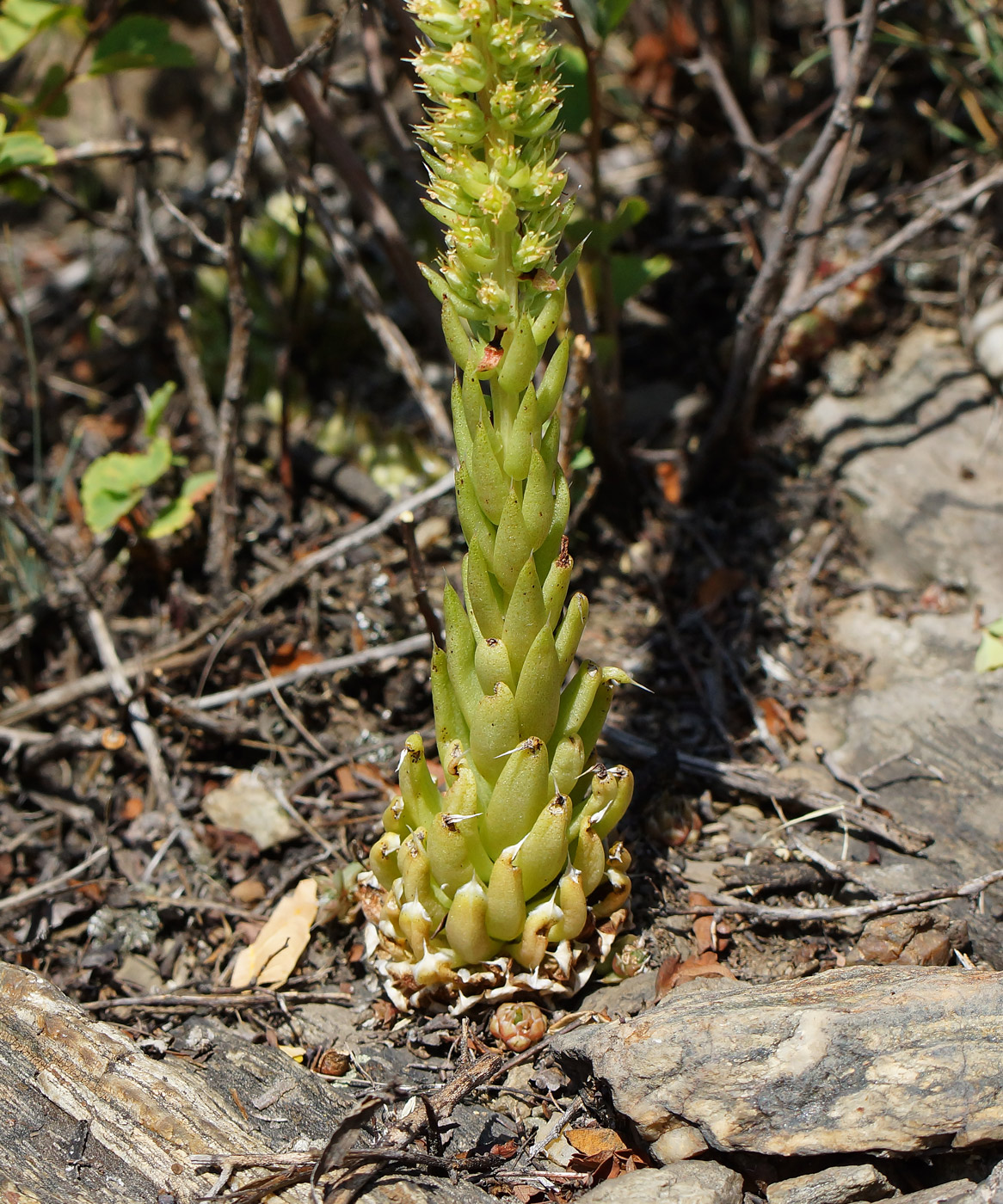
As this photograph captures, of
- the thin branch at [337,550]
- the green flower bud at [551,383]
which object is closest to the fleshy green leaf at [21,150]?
the thin branch at [337,550]

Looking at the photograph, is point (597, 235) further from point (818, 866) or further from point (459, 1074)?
point (459, 1074)

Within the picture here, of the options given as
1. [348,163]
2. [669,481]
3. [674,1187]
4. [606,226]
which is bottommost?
[674,1187]

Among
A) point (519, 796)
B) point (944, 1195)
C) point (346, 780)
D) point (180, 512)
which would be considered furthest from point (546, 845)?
point (180, 512)

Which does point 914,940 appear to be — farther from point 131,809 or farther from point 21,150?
point 21,150

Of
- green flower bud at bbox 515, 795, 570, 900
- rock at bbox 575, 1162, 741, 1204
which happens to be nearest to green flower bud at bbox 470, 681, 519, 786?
green flower bud at bbox 515, 795, 570, 900

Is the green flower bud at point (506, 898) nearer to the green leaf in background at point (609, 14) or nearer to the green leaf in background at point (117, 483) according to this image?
the green leaf in background at point (117, 483)

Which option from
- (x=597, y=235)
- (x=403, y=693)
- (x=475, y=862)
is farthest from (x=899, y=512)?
(x=475, y=862)
